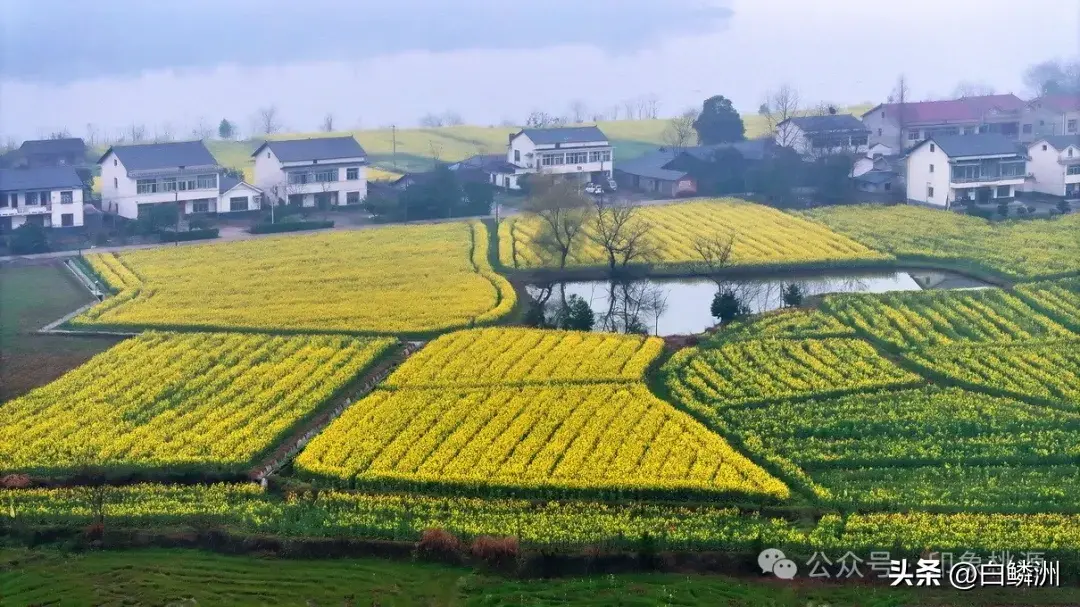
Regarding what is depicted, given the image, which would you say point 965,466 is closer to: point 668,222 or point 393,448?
point 393,448

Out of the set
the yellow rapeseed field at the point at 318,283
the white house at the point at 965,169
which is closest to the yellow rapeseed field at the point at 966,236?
the white house at the point at 965,169

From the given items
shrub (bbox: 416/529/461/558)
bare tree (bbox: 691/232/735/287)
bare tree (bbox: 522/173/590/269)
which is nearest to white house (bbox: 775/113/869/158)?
bare tree (bbox: 691/232/735/287)

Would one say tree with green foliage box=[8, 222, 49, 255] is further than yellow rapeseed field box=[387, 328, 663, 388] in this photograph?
Yes

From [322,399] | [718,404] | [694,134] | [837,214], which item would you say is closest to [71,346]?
[322,399]

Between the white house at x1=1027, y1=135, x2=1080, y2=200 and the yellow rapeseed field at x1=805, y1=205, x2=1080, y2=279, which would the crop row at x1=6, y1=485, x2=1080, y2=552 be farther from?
the white house at x1=1027, y1=135, x2=1080, y2=200

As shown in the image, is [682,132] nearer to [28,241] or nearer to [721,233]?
[721,233]

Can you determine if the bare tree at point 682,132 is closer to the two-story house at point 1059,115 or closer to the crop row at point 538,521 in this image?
the two-story house at point 1059,115

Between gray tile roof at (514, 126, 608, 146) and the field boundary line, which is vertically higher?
gray tile roof at (514, 126, 608, 146)
